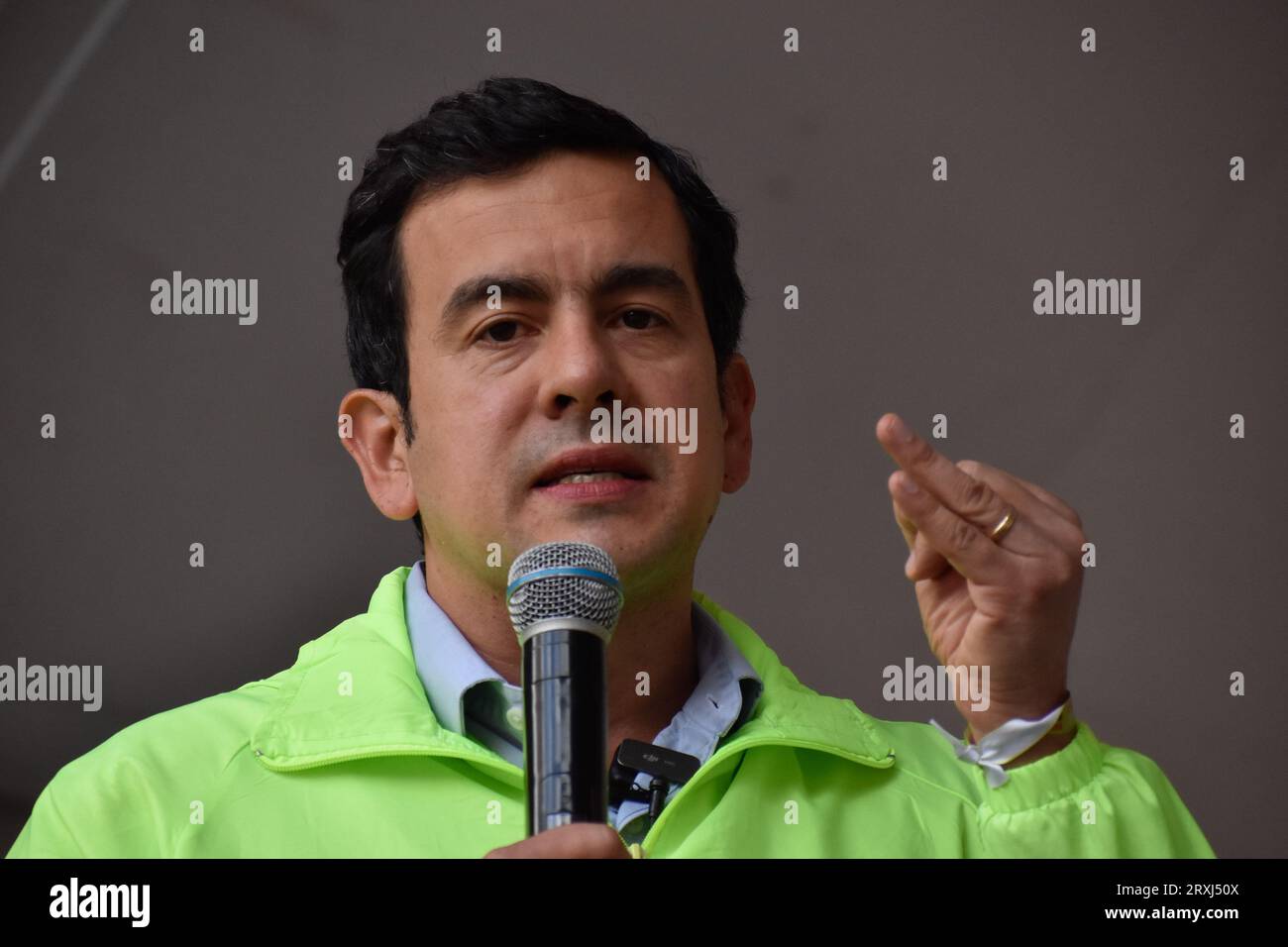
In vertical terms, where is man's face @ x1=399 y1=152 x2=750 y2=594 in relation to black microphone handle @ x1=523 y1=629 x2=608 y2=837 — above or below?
above

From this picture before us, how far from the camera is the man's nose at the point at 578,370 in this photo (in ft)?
5.27

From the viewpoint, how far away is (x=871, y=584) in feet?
8.18

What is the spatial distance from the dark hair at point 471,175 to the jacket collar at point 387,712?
0.25m

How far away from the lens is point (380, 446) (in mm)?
1865

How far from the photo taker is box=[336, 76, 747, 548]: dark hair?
1794 millimetres

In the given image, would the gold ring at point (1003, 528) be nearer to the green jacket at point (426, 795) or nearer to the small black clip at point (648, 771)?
the green jacket at point (426, 795)

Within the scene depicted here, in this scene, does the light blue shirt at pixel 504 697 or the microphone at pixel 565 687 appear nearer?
the microphone at pixel 565 687
